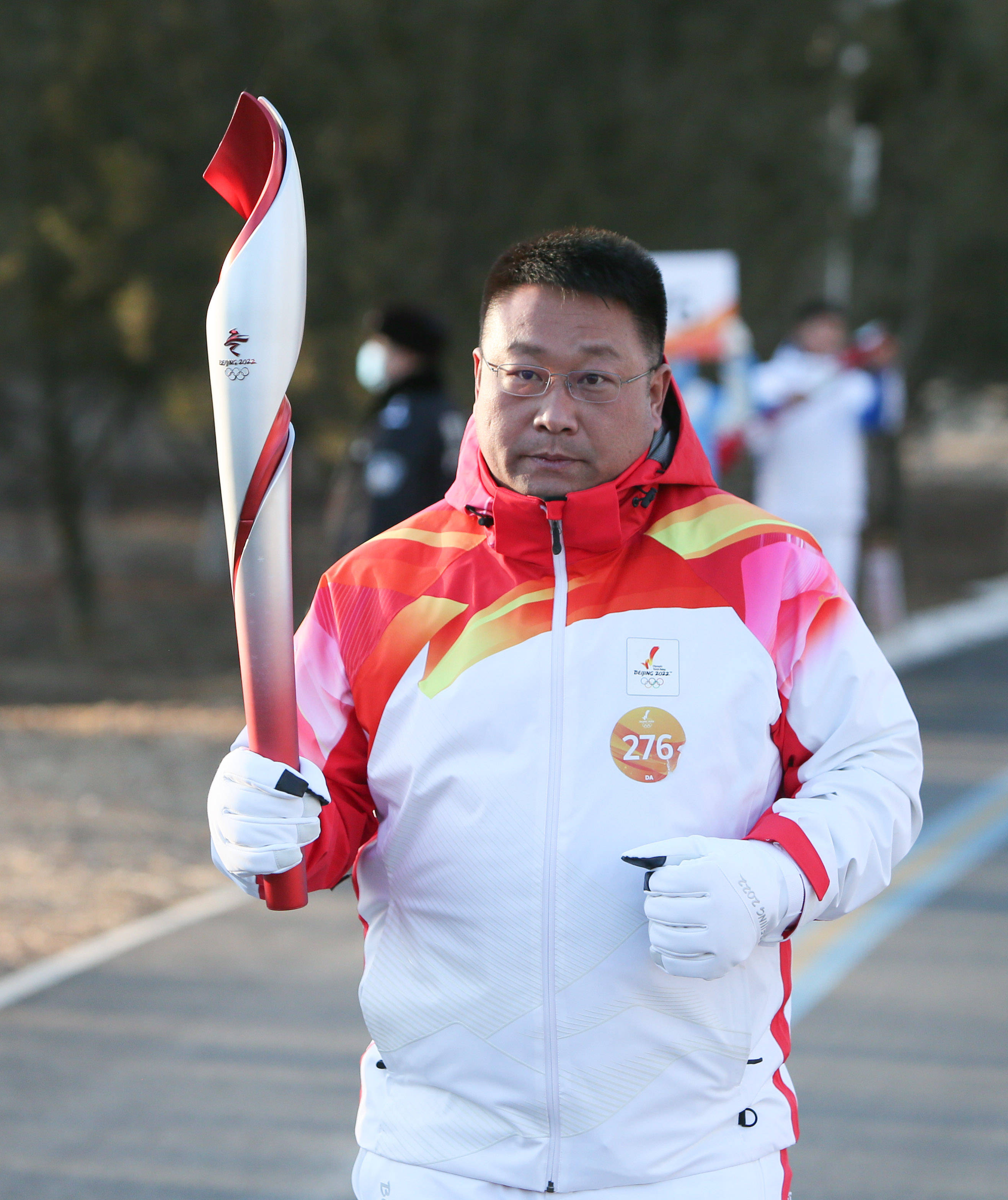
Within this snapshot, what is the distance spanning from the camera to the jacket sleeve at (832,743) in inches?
67.0

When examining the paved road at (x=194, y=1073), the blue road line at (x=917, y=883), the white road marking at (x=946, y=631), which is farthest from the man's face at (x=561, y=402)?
the white road marking at (x=946, y=631)

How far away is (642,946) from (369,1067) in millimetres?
390

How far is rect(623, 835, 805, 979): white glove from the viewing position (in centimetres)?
162

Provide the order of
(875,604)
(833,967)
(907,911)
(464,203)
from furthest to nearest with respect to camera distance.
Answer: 1. (875,604)
2. (464,203)
3. (907,911)
4. (833,967)

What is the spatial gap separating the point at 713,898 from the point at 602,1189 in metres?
0.38

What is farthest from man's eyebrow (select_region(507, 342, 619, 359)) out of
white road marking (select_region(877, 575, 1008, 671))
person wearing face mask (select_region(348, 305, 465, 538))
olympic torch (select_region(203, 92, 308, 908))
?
white road marking (select_region(877, 575, 1008, 671))

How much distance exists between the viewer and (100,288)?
1159cm

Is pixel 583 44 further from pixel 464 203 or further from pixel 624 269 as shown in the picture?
pixel 624 269

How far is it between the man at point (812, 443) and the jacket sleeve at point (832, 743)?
20.6 feet

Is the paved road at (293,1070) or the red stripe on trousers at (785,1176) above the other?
the red stripe on trousers at (785,1176)

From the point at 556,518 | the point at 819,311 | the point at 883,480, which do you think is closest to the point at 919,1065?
the point at 556,518

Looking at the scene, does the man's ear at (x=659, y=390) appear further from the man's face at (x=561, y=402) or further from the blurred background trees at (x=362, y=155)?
the blurred background trees at (x=362, y=155)

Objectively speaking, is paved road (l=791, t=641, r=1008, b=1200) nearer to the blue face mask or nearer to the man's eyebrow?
the man's eyebrow

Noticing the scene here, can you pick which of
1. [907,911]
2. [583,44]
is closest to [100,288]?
[583,44]
